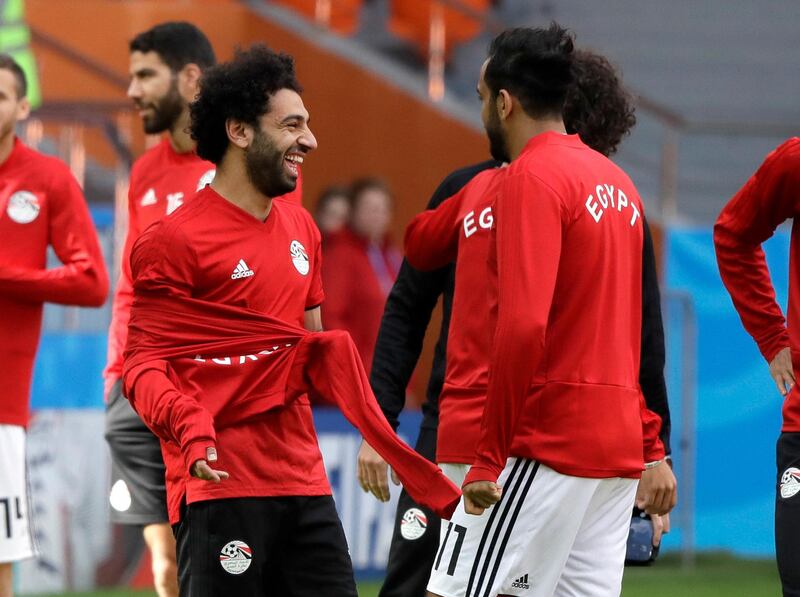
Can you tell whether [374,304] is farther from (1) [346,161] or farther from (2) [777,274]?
(2) [777,274]

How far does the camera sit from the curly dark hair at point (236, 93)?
4539mm

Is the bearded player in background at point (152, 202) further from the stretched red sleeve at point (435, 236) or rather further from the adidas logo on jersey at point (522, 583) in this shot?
the adidas logo on jersey at point (522, 583)

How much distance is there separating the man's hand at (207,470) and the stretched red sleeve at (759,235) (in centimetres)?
195

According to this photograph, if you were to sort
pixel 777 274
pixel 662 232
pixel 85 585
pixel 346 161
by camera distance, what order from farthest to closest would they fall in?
1. pixel 346 161
2. pixel 662 232
3. pixel 777 274
4. pixel 85 585

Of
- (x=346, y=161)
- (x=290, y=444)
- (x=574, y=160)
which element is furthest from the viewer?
(x=346, y=161)

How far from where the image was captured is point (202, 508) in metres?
4.33

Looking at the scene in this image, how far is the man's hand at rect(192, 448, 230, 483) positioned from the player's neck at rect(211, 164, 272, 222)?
81cm

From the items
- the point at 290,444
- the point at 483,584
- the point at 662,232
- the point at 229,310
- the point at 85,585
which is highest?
the point at 662,232

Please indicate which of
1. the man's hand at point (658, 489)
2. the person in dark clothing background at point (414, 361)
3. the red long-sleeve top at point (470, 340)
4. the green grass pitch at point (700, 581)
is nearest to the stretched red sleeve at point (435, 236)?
the red long-sleeve top at point (470, 340)

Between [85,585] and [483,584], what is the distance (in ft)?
17.6

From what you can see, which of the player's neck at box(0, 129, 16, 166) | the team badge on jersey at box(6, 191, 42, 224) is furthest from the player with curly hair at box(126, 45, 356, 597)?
the player's neck at box(0, 129, 16, 166)

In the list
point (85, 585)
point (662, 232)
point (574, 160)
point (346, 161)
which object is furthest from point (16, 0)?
point (574, 160)

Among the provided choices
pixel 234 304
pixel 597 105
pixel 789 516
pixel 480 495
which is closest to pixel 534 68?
pixel 597 105

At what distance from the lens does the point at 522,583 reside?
4.16 metres
